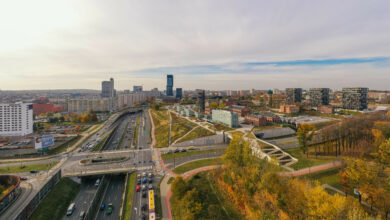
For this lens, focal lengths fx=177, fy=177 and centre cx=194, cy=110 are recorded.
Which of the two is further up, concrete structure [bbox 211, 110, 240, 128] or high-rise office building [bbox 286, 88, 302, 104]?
high-rise office building [bbox 286, 88, 302, 104]

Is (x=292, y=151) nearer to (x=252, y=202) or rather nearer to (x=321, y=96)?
(x=252, y=202)

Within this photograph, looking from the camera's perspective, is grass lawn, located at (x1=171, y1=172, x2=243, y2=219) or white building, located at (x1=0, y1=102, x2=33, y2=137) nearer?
grass lawn, located at (x1=171, y1=172, x2=243, y2=219)

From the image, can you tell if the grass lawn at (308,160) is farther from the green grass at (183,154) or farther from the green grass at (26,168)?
the green grass at (26,168)

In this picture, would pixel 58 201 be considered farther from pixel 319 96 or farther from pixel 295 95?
pixel 295 95

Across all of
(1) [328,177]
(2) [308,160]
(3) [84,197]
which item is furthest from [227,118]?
(3) [84,197]

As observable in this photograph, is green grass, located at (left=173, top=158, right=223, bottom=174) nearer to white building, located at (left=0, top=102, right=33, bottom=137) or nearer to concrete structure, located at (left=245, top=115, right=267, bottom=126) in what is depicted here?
concrete structure, located at (left=245, top=115, right=267, bottom=126)

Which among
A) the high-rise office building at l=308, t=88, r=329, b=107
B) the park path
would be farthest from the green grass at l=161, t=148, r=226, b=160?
the high-rise office building at l=308, t=88, r=329, b=107
